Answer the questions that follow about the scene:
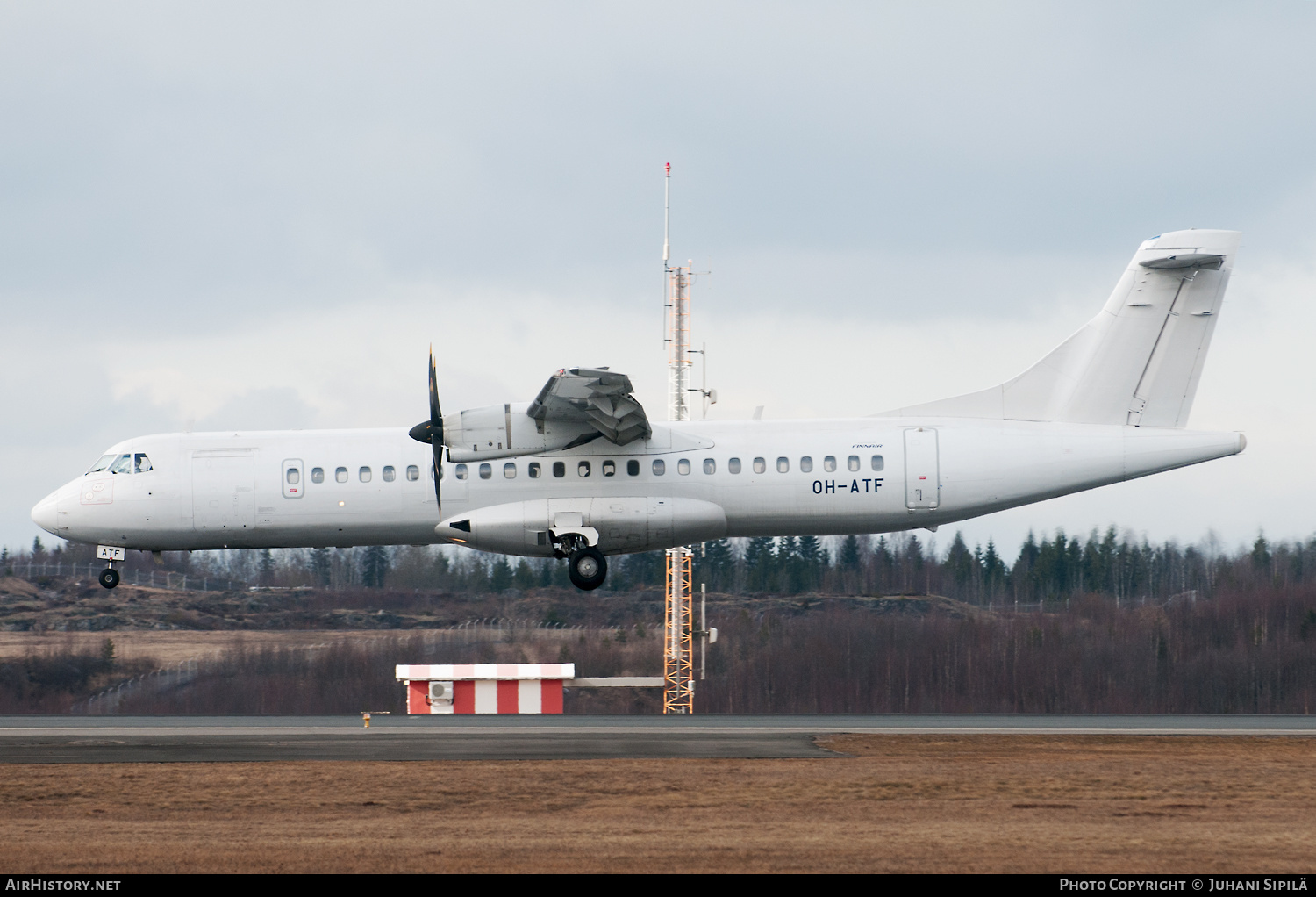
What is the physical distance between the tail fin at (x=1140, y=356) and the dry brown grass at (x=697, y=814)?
7.72 meters

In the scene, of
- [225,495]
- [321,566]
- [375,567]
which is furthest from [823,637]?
[225,495]

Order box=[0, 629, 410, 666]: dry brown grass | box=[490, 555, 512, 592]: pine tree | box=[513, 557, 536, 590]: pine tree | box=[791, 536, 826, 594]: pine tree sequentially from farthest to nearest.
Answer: box=[791, 536, 826, 594]: pine tree, box=[513, 557, 536, 590]: pine tree, box=[490, 555, 512, 592]: pine tree, box=[0, 629, 410, 666]: dry brown grass

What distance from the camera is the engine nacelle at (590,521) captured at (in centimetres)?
2717

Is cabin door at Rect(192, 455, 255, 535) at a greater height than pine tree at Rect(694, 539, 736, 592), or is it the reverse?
cabin door at Rect(192, 455, 255, 535)

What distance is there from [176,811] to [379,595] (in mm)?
36050

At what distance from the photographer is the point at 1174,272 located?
28.1 m

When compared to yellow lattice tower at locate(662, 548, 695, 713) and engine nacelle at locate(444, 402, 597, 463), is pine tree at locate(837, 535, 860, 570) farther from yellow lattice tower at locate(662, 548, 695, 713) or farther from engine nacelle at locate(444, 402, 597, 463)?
engine nacelle at locate(444, 402, 597, 463)

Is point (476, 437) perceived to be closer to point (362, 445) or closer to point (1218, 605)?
point (362, 445)

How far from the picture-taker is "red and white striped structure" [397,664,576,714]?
3275 centimetres

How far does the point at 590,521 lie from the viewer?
89.2ft

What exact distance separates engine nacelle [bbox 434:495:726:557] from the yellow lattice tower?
18.0m

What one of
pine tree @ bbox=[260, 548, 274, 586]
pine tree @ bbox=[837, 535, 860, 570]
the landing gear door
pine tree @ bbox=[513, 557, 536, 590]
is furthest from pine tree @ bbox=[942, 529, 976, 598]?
the landing gear door

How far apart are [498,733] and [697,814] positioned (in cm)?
885

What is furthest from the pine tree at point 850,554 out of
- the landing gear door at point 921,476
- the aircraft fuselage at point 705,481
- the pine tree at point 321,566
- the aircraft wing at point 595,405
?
the aircraft wing at point 595,405
